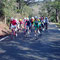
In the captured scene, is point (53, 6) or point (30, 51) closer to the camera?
point (30, 51)

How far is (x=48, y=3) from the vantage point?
216 feet

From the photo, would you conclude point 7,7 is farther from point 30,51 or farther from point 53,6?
point 53,6

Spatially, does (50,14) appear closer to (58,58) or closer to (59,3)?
(59,3)

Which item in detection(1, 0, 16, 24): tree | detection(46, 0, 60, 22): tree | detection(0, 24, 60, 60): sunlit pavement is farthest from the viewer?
detection(46, 0, 60, 22): tree

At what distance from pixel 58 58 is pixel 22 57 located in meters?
1.73

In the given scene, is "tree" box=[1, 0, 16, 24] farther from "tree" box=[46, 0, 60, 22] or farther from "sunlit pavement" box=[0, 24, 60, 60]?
"tree" box=[46, 0, 60, 22]

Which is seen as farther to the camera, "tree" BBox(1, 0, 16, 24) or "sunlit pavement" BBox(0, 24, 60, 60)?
"tree" BBox(1, 0, 16, 24)

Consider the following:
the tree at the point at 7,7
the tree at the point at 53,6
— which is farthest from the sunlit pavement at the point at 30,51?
the tree at the point at 53,6

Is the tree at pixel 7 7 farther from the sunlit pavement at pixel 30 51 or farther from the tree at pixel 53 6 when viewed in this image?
the tree at pixel 53 6

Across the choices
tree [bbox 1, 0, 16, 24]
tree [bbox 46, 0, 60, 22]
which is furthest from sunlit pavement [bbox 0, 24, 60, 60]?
tree [bbox 46, 0, 60, 22]

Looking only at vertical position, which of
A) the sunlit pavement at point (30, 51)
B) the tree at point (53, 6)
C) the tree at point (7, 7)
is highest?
the tree at point (53, 6)

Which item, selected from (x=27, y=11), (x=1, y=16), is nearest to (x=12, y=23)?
(x=1, y=16)

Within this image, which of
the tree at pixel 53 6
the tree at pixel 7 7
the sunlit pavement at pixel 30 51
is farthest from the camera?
the tree at pixel 53 6

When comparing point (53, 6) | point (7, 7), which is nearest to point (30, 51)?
point (7, 7)
